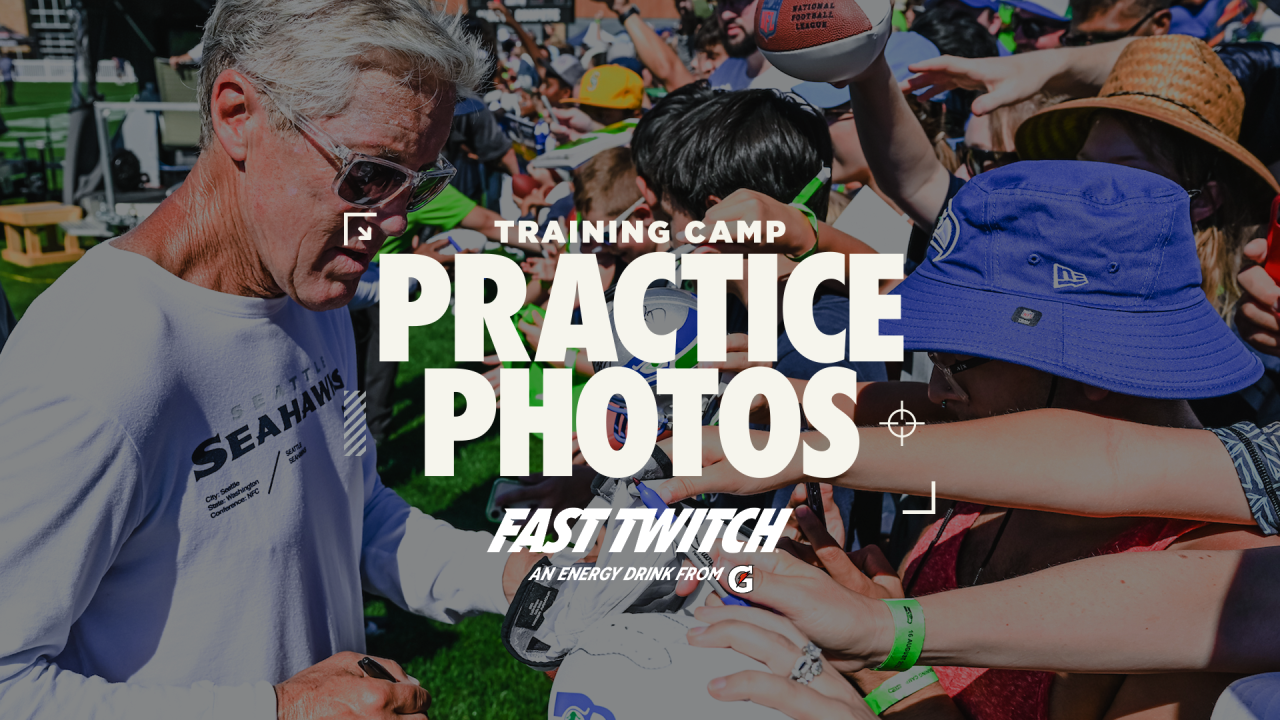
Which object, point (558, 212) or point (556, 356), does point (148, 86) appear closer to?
point (558, 212)

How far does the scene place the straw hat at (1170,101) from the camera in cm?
216

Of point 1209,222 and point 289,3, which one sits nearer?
point 289,3

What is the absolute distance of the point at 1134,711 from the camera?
1428 mm

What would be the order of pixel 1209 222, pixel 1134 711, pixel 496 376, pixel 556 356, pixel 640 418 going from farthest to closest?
pixel 496 376 → pixel 556 356 → pixel 1209 222 → pixel 640 418 → pixel 1134 711

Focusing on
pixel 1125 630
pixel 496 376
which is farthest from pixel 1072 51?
pixel 496 376

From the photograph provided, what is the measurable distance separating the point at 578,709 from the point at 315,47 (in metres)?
1.39

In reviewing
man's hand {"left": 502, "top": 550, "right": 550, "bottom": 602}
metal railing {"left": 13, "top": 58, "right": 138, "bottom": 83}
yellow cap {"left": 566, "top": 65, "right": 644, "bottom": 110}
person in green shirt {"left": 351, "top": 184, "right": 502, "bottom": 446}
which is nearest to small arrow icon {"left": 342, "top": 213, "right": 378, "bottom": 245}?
man's hand {"left": 502, "top": 550, "right": 550, "bottom": 602}

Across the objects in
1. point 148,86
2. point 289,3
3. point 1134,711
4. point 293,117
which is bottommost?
point 148,86

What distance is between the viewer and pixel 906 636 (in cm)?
144

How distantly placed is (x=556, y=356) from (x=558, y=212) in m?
2.04

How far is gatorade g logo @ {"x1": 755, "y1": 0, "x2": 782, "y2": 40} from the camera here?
2.59 meters

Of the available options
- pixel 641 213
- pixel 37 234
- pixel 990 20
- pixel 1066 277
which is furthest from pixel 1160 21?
pixel 37 234

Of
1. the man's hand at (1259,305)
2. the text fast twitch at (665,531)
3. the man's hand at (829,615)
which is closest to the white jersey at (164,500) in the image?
the text fast twitch at (665,531)

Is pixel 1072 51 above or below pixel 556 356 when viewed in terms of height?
above
